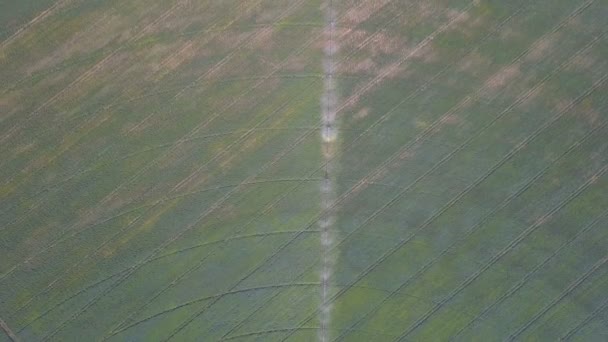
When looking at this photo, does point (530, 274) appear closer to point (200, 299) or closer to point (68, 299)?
point (200, 299)

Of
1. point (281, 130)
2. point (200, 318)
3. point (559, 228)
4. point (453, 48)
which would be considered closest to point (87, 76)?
point (281, 130)

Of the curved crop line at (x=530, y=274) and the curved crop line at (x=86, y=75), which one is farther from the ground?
the curved crop line at (x=86, y=75)

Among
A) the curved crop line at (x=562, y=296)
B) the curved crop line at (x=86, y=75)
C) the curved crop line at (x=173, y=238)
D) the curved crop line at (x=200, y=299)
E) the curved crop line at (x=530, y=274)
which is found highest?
the curved crop line at (x=86, y=75)

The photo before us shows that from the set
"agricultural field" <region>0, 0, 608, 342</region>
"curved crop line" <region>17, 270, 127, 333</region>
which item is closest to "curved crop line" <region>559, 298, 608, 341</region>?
"agricultural field" <region>0, 0, 608, 342</region>

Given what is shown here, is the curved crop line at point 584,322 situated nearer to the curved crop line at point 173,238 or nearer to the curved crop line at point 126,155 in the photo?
the curved crop line at point 173,238

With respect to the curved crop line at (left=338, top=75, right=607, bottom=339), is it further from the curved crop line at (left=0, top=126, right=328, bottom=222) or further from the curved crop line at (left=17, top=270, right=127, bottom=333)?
the curved crop line at (left=17, top=270, right=127, bottom=333)

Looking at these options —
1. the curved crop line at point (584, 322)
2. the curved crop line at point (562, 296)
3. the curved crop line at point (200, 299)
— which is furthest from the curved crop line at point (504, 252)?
the curved crop line at point (200, 299)

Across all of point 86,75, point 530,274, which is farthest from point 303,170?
point 530,274
